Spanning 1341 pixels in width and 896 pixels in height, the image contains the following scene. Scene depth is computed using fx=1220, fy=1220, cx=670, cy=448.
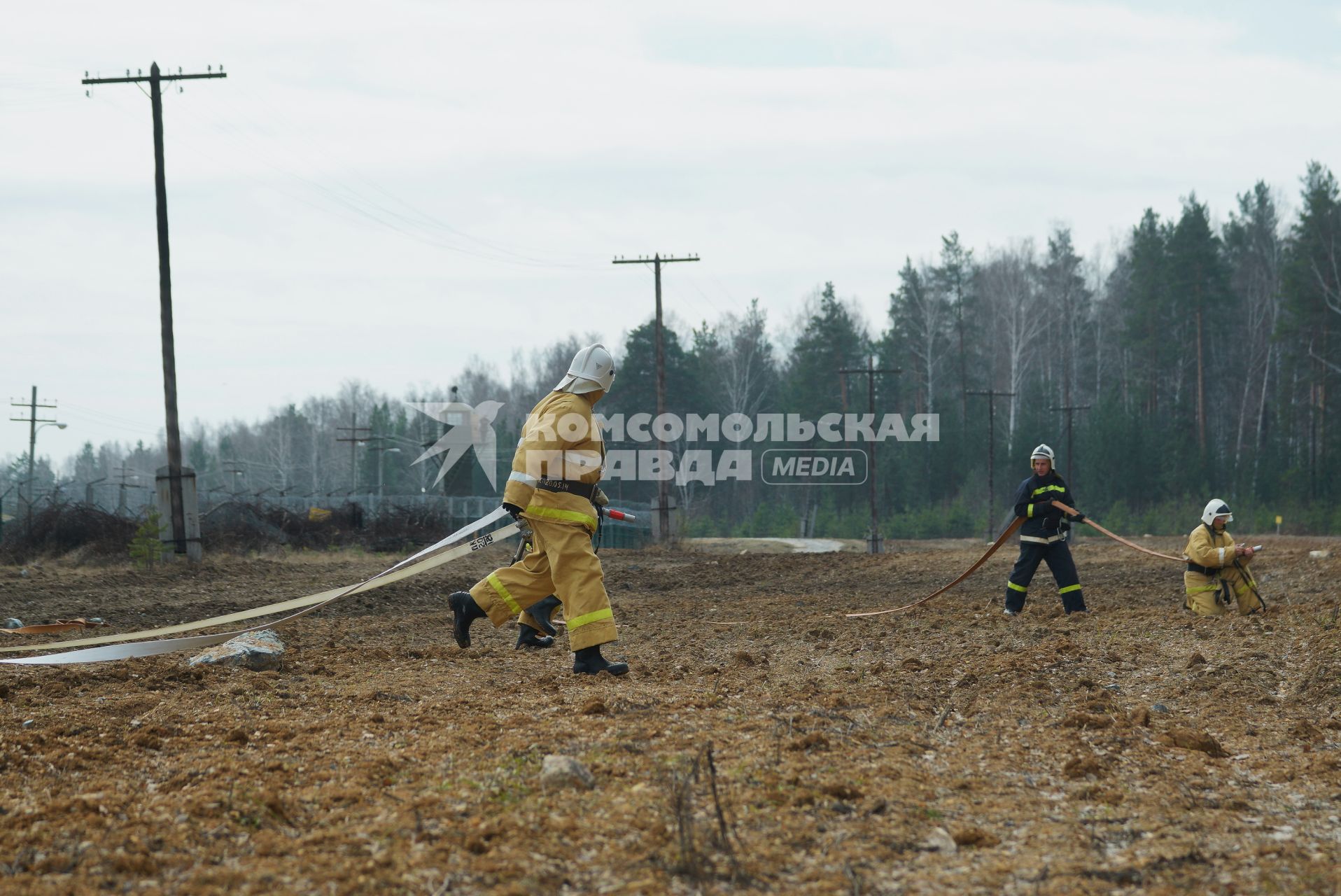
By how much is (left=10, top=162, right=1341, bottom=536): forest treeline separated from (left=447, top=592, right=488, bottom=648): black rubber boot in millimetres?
41030

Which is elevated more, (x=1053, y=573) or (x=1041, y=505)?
(x=1041, y=505)

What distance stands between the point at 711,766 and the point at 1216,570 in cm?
865

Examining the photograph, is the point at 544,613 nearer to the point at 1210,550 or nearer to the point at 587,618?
the point at 587,618

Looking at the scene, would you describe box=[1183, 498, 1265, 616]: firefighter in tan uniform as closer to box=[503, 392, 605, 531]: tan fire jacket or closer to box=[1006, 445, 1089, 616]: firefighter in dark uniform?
box=[1006, 445, 1089, 616]: firefighter in dark uniform

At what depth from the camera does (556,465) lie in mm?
7430

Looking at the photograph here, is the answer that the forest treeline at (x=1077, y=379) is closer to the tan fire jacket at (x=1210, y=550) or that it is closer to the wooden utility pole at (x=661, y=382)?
the wooden utility pole at (x=661, y=382)

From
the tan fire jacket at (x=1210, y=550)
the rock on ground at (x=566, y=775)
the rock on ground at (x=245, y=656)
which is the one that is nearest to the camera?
the rock on ground at (x=566, y=775)

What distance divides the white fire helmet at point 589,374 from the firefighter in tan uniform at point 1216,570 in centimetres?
615

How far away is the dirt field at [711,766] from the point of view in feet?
11.7

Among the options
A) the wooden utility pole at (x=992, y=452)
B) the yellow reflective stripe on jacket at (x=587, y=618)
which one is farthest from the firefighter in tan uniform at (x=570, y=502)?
the wooden utility pole at (x=992, y=452)

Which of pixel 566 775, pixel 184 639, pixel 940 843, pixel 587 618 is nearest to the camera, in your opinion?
pixel 940 843

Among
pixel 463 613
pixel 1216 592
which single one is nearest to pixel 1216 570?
pixel 1216 592

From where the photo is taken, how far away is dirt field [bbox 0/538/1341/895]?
3.56m

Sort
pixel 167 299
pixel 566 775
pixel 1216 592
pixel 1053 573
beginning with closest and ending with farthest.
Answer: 1. pixel 566 775
2. pixel 1216 592
3. pixel 1053 573
4. pixel 167 299
